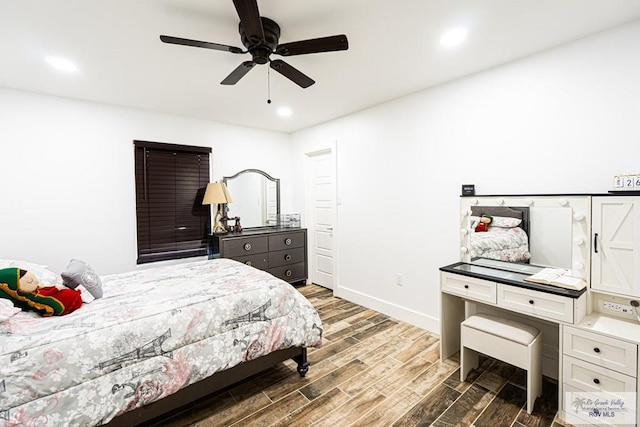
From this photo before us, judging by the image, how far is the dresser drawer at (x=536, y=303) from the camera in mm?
1820

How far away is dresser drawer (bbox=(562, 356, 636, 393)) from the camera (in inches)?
63.3

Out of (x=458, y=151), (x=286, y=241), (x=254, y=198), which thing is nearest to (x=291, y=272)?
(x=286, y=241)

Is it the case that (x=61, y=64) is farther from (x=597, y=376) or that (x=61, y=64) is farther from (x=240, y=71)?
A: (x=597, y=376)

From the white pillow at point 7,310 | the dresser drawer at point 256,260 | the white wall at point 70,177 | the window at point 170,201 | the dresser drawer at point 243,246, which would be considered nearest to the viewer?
the white pillow at point 7,310

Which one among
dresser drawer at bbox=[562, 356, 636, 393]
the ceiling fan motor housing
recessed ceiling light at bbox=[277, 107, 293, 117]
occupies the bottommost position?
dresser drawer at bbox=[562, 356, 636, 393]

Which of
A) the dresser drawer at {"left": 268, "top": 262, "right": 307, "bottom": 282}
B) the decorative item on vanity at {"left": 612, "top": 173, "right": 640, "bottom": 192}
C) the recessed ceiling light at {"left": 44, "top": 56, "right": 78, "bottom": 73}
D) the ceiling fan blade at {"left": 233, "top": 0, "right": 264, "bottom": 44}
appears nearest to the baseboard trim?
the dresser drawer at {"left": 268, "top": 262, "right": 307, "bottom": 282}

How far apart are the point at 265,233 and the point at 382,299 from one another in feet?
5.99

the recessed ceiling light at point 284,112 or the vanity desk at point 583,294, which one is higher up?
the recessed ceiling light at point 284,112

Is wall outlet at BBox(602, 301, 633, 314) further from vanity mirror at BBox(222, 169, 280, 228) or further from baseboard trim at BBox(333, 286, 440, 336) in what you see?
vanity mirror at BBox(222, 169, 280, 228)

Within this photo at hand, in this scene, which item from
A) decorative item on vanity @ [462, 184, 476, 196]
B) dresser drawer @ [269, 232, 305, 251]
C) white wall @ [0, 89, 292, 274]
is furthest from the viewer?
dresser drawer @ [269, 232, 305, 251]

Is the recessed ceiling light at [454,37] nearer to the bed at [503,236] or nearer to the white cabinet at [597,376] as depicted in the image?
the bed at [503,236]

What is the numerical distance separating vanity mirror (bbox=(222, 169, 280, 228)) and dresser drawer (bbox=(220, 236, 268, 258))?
0.48m

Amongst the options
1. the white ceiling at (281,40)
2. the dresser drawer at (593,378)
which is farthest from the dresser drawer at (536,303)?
the white ceiling at (281,40)

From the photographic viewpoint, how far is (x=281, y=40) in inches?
82.7
